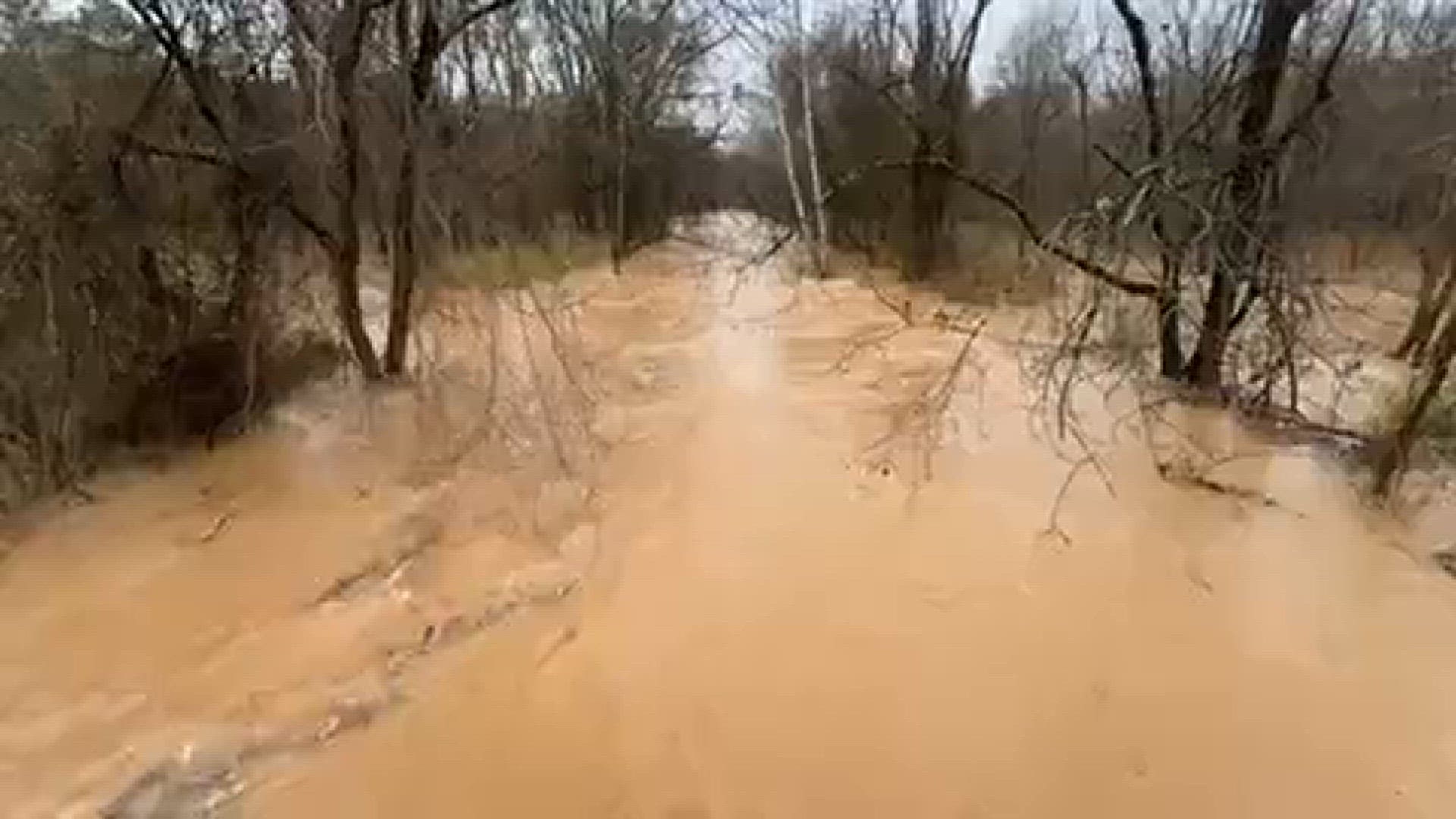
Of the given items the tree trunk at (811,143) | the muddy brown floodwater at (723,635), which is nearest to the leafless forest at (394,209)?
the muddy brown floodwater at (723,635)

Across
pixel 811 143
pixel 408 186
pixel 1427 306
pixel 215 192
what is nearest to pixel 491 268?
pixel 408 186

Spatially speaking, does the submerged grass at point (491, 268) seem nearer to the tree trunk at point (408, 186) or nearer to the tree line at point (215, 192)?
the tree line at point (215, 192)

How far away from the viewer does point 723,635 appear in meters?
6.72

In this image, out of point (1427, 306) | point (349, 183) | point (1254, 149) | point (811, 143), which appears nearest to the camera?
point (1254, 149)

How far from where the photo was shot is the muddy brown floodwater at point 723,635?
541 cm

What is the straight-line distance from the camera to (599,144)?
26047 mm

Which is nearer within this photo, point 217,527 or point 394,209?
point 217,527

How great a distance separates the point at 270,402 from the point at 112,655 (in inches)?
163

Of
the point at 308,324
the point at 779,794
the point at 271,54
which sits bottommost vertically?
the point at 779,794

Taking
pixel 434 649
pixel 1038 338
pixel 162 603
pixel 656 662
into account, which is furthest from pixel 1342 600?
pixel 1038 338

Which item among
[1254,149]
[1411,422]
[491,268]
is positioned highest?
[1254,149]

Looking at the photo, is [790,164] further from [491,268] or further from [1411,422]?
[1411,422]

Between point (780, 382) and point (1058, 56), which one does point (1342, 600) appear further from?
point (1058, 56)

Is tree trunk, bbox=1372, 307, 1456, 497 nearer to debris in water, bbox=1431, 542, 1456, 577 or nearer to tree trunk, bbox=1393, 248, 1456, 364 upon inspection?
debris in water, bbox=1431, 542, 1456, 577
